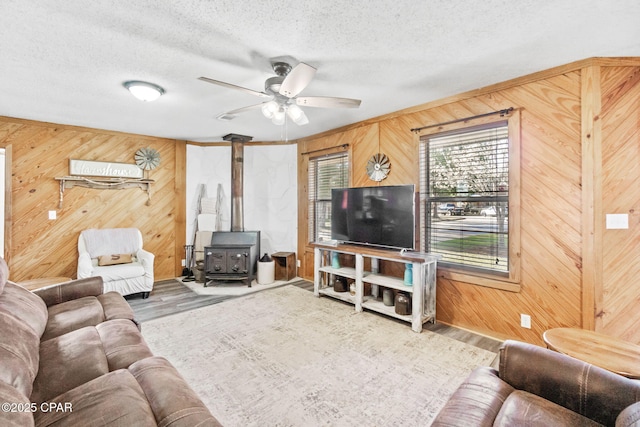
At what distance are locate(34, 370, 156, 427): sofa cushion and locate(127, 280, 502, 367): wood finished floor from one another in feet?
7.43

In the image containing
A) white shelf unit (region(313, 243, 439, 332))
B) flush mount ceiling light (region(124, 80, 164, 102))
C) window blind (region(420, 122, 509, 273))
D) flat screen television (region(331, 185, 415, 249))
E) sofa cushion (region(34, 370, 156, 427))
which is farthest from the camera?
flat screen television (region(331, 185, 415, 249))

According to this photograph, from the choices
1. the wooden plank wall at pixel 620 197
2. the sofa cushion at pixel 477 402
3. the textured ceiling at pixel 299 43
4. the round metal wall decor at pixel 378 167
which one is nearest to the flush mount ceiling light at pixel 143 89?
the textured ceiling at pixel 299 43

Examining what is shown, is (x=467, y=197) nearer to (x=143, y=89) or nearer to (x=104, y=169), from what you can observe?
(x=143, y=89)

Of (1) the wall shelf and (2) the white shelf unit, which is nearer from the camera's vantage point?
(2) the white shelf unit

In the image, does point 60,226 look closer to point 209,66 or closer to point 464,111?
point 209,66

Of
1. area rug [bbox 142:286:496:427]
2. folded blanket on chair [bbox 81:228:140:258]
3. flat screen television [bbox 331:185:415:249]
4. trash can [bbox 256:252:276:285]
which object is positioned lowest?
area rug [bbox 142:286:496:427]

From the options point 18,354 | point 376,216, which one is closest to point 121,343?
point 18,354

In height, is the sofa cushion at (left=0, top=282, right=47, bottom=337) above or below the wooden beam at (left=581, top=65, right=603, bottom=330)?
below

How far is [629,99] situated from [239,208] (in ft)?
15.9

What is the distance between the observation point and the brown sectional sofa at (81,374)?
3.48 feet

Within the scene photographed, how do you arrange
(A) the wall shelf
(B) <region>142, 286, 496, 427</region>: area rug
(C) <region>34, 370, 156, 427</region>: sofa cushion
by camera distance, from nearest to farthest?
(C) <region>34, 370, 156, 427</region>: sofa cushion, (B) <region>142, 286, 496, 427</region>: area rug, (A) the wall shelf

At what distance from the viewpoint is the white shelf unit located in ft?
9.70

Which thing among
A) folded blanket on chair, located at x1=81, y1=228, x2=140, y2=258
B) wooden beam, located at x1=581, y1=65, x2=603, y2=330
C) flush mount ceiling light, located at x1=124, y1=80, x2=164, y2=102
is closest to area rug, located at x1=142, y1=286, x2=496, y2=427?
wooden beam, located at x1=581, y1=65, x2=603, y2=330

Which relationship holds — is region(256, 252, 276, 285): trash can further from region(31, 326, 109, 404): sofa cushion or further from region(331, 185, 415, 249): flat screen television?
region(31, 326, 109, 404): sofa cushion
